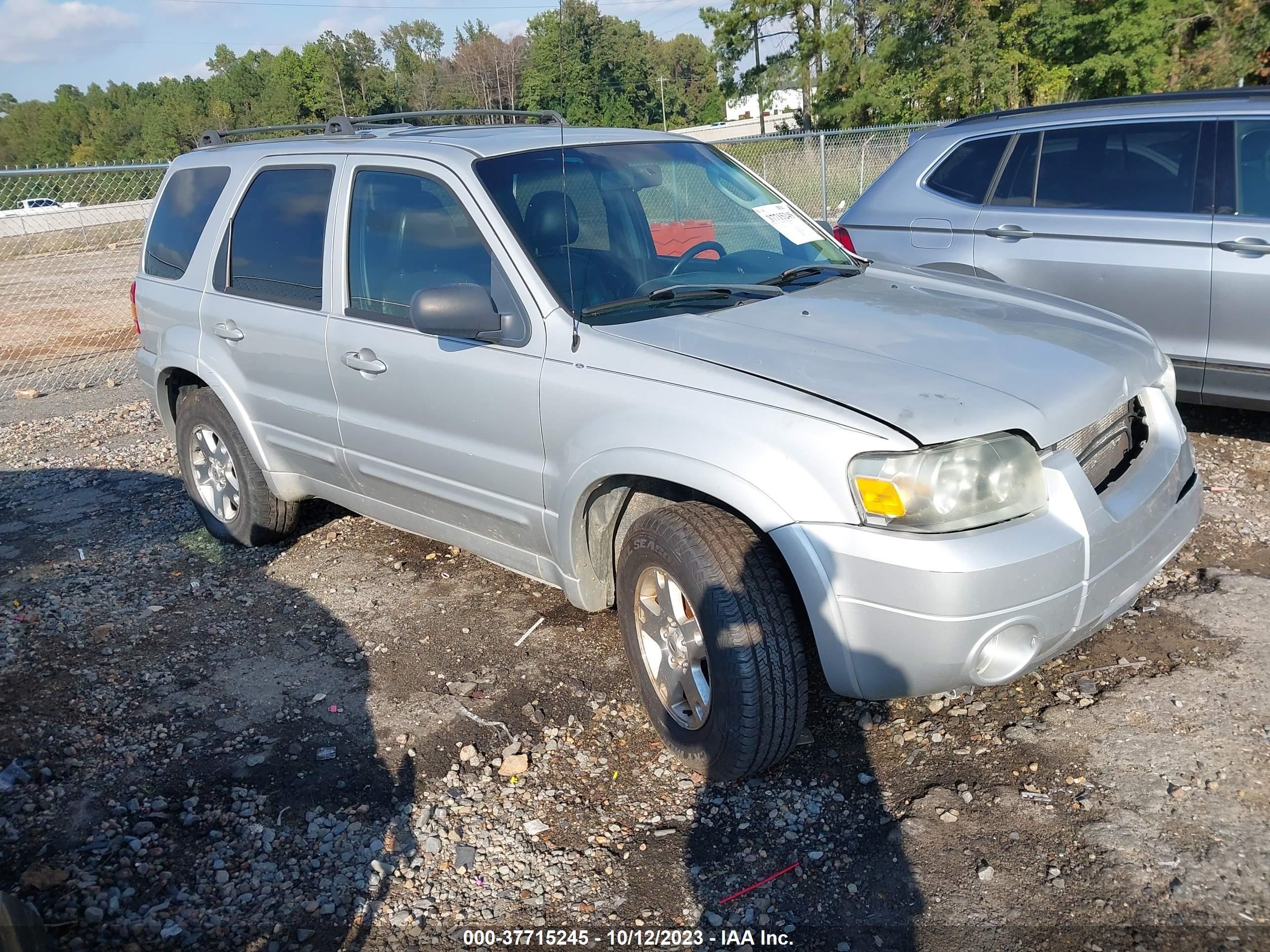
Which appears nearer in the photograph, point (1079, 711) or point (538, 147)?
point (1079, 711)

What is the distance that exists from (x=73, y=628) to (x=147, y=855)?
6.34ft

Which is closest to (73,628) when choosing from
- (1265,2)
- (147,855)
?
(147,855)

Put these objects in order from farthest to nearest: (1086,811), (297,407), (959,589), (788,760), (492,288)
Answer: (297,407) < (492,288) < (788,760) < (1086,811) < (959,589)

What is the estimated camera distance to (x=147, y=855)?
3025mm

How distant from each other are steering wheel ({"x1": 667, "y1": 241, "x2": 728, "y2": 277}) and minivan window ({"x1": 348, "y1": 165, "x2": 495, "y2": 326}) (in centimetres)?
58

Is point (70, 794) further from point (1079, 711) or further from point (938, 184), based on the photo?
point (938, 184)

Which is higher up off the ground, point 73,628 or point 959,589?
point 959,589

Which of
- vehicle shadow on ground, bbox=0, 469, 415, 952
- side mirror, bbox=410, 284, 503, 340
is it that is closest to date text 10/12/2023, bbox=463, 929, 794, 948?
vehicle shadow on ground, bbox=0, 469, 415, 952

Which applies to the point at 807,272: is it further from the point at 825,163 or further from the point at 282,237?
the point at 825,163

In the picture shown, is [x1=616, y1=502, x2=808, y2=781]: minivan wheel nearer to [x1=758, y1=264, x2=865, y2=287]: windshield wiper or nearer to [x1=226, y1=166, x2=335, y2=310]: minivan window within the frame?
[x1=758, y1=264, x2=865, y2=287]: windshield wiper

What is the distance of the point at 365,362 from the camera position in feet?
13.1

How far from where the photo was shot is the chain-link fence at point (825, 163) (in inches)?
594

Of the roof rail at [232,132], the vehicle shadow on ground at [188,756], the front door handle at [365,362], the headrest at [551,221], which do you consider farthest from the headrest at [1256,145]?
the vehicle shadow on ground at [188,756]

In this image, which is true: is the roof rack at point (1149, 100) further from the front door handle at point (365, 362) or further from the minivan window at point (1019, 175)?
the front door handle at point (365, 362)
